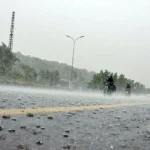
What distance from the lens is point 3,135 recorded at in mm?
4652

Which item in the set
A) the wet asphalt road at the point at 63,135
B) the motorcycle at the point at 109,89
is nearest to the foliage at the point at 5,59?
the motorcycle at the point at 109,89

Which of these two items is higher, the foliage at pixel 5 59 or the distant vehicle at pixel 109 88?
the foliage at pixel 5 59

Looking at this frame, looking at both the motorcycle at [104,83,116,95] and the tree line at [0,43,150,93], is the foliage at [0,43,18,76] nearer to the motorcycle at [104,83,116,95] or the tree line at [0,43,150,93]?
the tree line at [0,43,150,93]

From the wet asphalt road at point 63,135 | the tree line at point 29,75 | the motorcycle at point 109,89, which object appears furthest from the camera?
the tree line at point 29,75

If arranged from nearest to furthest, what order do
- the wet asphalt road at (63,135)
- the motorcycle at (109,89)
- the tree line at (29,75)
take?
the wet asphalt road at (63,135), the motorcycle at (109,89), the tree line at (29,75)

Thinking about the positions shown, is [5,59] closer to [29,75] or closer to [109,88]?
[29,75]

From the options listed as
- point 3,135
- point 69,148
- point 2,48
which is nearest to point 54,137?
point 69,148

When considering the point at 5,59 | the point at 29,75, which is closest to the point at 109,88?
the point at 5,59

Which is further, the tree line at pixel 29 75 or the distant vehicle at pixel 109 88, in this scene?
the tree line at pixel 29 75

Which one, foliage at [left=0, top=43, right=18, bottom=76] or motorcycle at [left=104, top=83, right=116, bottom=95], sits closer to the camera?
motorcycle at [left=104, top=83, right=116, bottom=95]

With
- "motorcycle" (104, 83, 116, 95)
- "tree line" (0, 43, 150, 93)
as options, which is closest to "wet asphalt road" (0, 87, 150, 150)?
"motorcycle" (104, 83, 116, 95)

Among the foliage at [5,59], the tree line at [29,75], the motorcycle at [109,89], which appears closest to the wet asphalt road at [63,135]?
the motorcycle at [109,89]

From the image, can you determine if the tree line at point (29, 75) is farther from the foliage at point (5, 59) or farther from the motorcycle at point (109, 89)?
the motorcycle at point (109, 89)

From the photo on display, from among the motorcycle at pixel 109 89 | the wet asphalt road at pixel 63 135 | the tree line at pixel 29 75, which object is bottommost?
the wet asphalt road at pixel 63 135
